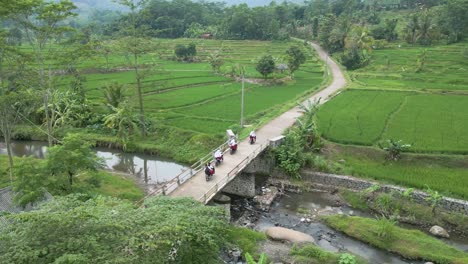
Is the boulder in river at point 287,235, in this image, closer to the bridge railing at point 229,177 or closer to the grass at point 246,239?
the grass at point 246,239

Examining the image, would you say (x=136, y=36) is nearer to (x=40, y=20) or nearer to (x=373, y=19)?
(x=40, y=20)

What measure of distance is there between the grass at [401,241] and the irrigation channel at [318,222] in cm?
29

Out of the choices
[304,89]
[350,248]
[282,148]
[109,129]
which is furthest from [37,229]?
[304,89]

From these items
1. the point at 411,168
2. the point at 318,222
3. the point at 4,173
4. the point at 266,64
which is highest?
the point at 266,64

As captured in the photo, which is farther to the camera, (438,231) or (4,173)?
(4,173)

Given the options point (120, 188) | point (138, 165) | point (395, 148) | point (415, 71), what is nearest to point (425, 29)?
point (415, 71)

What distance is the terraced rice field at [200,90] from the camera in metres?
36.0

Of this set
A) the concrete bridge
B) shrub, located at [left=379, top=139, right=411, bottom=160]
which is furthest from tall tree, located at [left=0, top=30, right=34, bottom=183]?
shrub, located at [left=379, top=139, right=411, bottom=160]

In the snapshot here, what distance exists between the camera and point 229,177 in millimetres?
21406

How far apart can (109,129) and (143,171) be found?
26.0 feet

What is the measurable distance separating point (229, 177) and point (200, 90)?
88.1 ft

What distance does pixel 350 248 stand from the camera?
750 inches

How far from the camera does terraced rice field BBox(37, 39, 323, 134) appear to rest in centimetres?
3600

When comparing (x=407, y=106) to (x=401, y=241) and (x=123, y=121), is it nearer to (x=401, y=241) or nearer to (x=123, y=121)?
(x=401, y=241)
